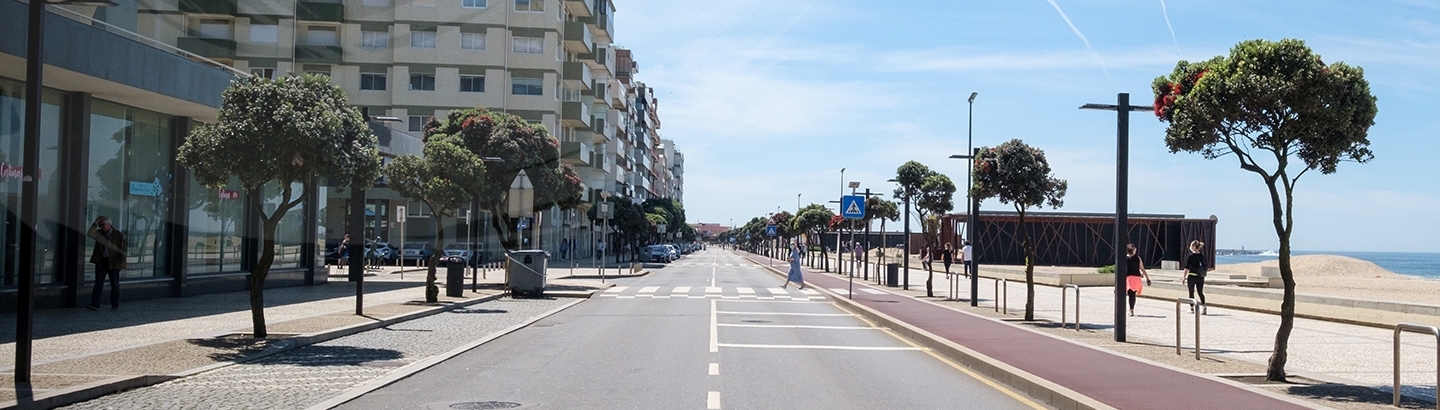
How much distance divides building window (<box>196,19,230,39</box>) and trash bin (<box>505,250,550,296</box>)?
14.2 metres

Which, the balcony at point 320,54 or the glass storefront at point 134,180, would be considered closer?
the glass storefront at point 134,180

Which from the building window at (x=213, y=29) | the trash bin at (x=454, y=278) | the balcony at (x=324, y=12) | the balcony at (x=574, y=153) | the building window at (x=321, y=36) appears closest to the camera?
the trash bin at (x=454, y=278)

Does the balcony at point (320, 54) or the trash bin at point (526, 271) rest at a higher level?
the balcony at point (320, 54)

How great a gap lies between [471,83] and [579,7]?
1133cm

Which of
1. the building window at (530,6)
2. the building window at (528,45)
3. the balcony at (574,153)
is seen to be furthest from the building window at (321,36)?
the balcony at (574,153)

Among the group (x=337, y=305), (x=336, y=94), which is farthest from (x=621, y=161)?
(x=336, y=94)

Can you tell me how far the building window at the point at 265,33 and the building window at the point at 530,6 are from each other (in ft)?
61.5

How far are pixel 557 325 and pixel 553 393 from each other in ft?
29.6

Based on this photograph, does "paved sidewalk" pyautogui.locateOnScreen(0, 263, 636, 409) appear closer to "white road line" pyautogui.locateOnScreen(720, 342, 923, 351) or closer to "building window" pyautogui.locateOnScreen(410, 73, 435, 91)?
"white road line" pyautogui.locateOnScreen(720, 342, 923, 351)

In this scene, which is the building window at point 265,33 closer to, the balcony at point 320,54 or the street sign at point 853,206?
the balcony at point 320,54

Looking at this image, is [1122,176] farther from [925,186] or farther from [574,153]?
[574,153]

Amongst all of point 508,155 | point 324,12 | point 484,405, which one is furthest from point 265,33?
point 484,405

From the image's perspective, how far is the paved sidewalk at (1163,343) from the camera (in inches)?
419

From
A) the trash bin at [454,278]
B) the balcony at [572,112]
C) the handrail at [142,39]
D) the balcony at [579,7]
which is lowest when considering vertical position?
the trash bin at [454,278]
